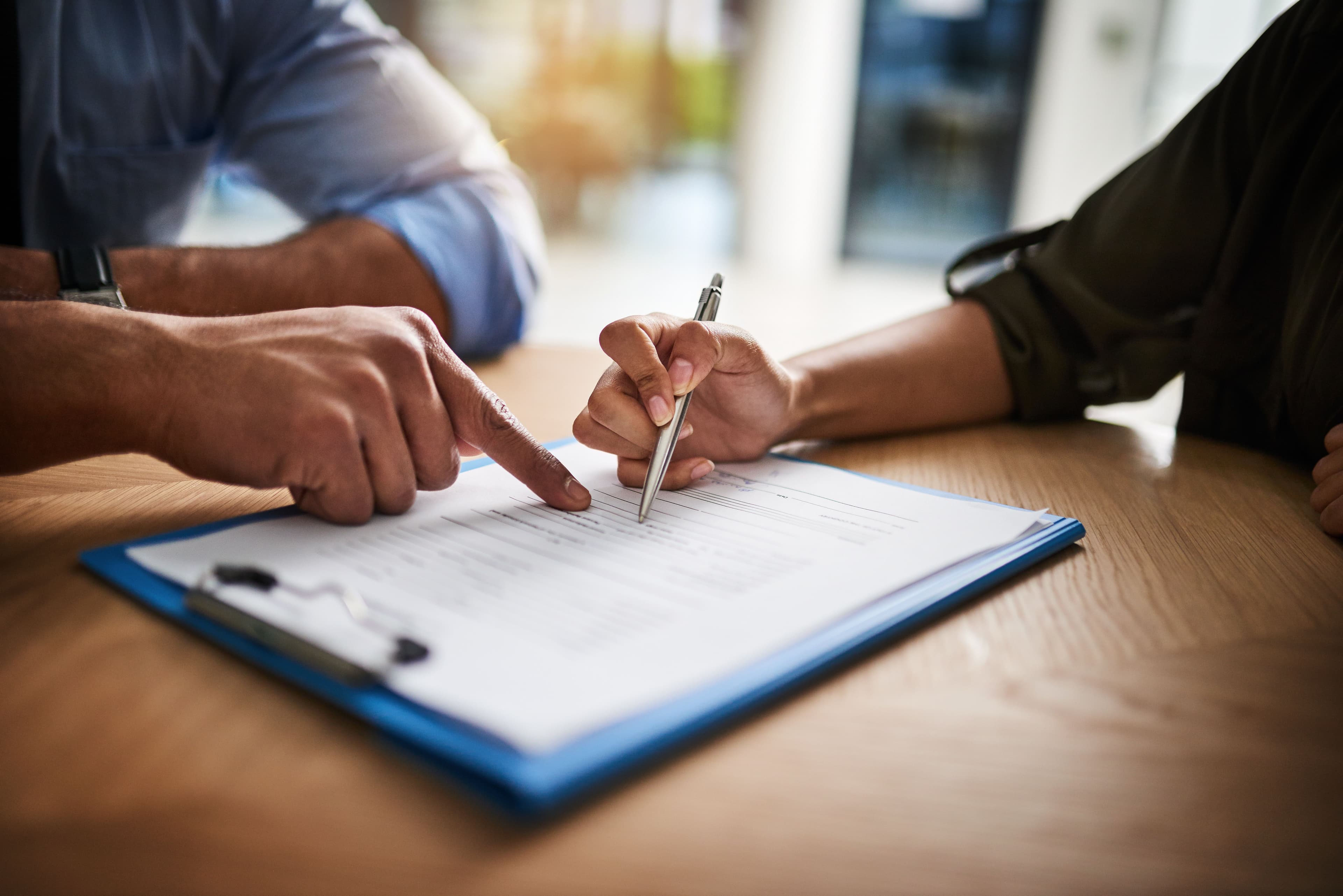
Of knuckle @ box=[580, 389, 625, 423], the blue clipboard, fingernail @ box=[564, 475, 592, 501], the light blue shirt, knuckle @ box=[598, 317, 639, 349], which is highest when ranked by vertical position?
the light blue shirt

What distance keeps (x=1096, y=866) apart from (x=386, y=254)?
893 mm

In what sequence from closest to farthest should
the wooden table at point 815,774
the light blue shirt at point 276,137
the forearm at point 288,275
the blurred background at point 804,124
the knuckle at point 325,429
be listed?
1. the wooden table at point 815,774
2. the knuckle at point 325,429
3. the forearm at point 288,275
4. the light blue shirt at point 276,137
5. the blurred background at point 804,124

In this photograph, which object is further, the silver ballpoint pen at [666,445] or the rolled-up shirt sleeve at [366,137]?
the rolled-up shirt sleeve at [366,137]

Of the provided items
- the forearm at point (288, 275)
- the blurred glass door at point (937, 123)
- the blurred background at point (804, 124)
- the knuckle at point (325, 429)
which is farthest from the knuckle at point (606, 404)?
the blurred glass door at point (937, 123)

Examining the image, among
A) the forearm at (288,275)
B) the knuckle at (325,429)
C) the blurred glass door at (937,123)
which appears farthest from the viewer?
the blurred glass door at (937,123)

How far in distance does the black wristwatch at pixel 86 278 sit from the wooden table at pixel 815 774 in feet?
1.31

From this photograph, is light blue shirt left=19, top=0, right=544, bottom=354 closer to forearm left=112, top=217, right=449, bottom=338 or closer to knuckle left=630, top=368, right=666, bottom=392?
forearm left=112, top=217, right=449, bottom=338

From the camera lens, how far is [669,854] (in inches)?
11.0

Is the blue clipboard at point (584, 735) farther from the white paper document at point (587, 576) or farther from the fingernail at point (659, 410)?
the fingernail at point (659, 410)

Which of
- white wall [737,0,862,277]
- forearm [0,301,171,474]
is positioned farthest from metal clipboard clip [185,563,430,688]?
white wall [737,0,862,277]

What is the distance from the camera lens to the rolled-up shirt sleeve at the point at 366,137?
1062mm

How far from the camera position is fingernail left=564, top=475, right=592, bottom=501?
55cm

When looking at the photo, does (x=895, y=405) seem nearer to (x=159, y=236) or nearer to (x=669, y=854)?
(x=669, y=854)

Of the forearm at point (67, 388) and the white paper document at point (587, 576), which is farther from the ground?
the forearm at point (67, 388)
